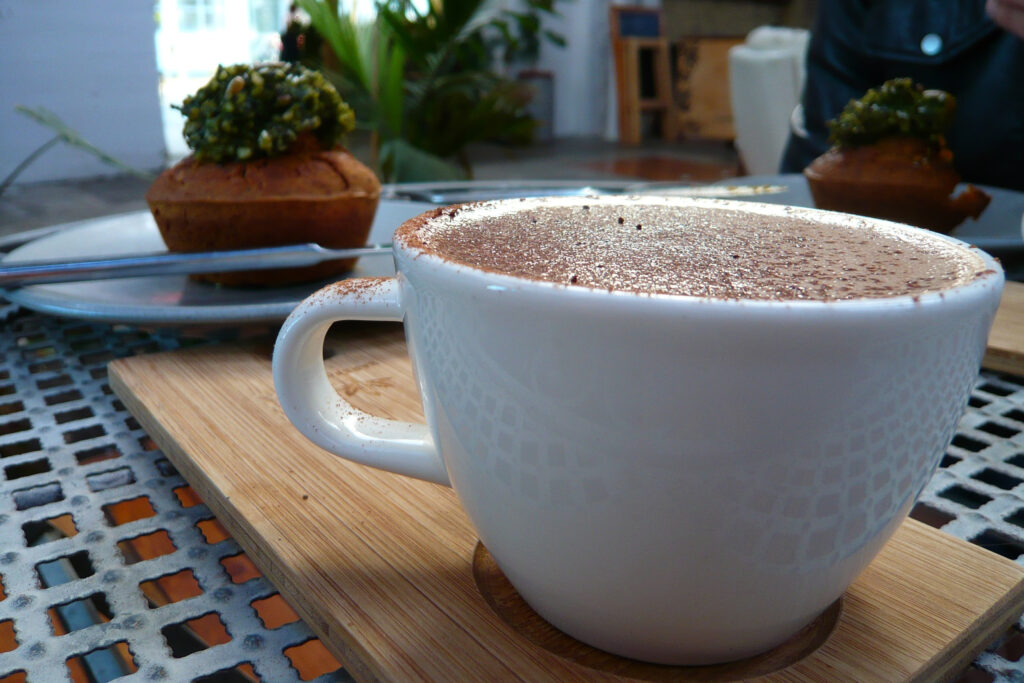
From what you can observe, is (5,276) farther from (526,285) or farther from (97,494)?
(526,285)

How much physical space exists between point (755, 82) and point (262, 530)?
10.7 feet

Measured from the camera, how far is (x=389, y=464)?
0.36 meters

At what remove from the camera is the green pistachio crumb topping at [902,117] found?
937 mm

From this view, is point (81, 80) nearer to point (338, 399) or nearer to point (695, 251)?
point (338, 399)

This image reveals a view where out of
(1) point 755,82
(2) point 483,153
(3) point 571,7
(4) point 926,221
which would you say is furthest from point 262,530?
(3) point 571,7

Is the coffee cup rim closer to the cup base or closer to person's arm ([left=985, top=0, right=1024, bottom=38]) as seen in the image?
the cup base

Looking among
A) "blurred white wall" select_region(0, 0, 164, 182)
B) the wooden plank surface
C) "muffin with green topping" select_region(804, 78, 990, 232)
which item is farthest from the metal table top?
"blurred white wall" select_region(0, 0, 164, 182)

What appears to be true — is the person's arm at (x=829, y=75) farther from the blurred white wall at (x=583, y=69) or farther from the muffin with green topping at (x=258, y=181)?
the blurred white wall at (x=583, y=69)

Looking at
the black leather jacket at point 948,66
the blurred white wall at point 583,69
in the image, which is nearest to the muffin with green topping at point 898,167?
the black leather jacket at point 948,66

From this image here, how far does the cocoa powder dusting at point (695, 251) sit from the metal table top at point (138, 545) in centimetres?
15

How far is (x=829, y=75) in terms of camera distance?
5.55 feet

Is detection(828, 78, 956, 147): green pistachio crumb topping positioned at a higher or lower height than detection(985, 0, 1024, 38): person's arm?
lower

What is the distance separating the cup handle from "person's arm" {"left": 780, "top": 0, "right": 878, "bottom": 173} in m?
1.46

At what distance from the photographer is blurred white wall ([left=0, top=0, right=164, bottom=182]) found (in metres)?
3.66
